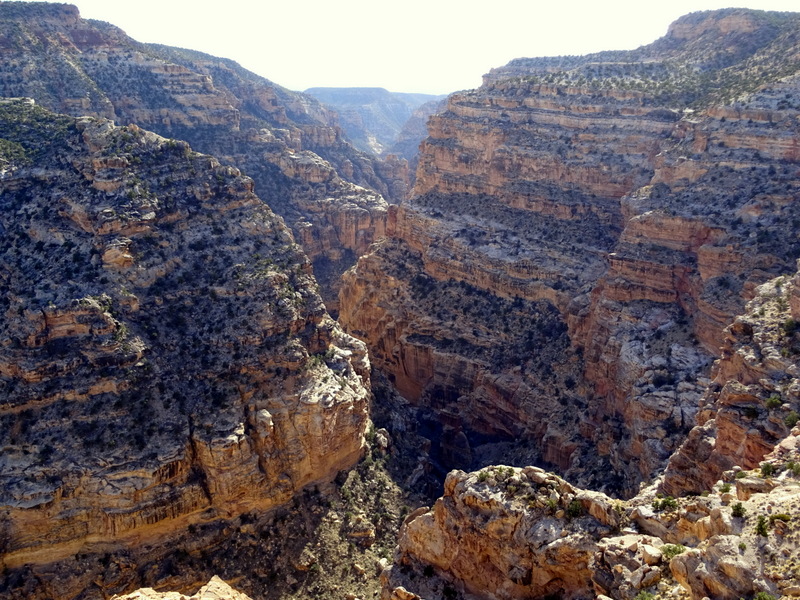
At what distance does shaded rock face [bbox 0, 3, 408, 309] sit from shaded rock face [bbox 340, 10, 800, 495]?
22.2m

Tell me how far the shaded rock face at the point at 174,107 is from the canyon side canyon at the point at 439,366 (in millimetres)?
25445

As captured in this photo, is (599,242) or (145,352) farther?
(599,242)

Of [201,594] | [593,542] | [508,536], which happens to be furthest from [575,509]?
[201,594]

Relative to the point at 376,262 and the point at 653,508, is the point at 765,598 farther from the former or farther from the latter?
the point at 376,262

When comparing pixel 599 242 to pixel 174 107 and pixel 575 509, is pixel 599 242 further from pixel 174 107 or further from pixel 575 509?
pixel 174 107

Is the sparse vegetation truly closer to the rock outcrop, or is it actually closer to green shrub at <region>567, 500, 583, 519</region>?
the rock outcrop

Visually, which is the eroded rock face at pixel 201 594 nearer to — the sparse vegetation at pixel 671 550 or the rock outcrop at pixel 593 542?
the rock outcrop at pixel 593 542

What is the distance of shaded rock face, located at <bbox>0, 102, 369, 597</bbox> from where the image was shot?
35219 mm

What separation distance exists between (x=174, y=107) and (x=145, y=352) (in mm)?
77547

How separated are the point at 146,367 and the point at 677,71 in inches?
2747

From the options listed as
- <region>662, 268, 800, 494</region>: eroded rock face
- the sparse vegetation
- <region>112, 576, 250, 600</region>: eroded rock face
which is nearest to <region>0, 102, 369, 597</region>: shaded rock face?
<region>112, 576, 250, 600</region>: eroded rock face

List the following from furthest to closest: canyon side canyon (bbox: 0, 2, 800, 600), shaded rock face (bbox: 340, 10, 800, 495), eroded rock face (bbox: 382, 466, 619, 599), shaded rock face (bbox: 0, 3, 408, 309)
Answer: shaded rock face (bbox: 0, 3, 408, 309) → shaded rock face (bbox: 340, 10, 800, 495) → canyon side canyon (bbox: 0, 2, 800, 600) → eroded rock face (bbox: 382, 466, 619, 599)

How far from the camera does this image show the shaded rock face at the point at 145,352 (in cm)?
3522

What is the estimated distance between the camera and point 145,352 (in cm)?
3953
